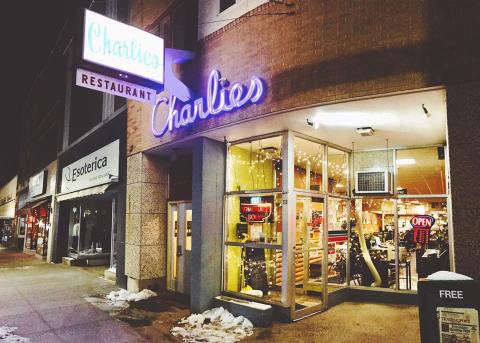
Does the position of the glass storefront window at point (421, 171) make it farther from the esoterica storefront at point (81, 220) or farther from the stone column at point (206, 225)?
the esoterica storefront at point (81, 220)

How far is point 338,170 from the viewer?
9547mm

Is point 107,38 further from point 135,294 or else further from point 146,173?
point 135,294

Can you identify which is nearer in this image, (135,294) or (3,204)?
(135,294)

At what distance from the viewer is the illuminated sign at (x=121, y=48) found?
6762 millimetres

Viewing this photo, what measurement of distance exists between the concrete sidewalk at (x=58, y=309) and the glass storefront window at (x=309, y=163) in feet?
15.3

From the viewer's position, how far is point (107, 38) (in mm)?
7027

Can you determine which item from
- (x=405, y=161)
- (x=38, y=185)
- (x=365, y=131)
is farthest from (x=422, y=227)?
(x=38, y=185)

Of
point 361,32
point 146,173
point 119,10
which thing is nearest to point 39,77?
point 119,10

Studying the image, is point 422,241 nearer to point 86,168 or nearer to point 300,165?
point 300,165

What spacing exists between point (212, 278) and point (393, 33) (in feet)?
19.9

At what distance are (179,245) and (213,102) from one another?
449cm

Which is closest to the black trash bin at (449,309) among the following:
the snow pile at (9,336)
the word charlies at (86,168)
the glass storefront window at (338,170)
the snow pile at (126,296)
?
the glass storefront window at (338,170)

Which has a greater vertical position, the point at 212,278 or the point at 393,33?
the point at 393,33

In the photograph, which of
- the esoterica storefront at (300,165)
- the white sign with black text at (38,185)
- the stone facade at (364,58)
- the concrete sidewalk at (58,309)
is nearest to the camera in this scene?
the stone facade at (364,58)
